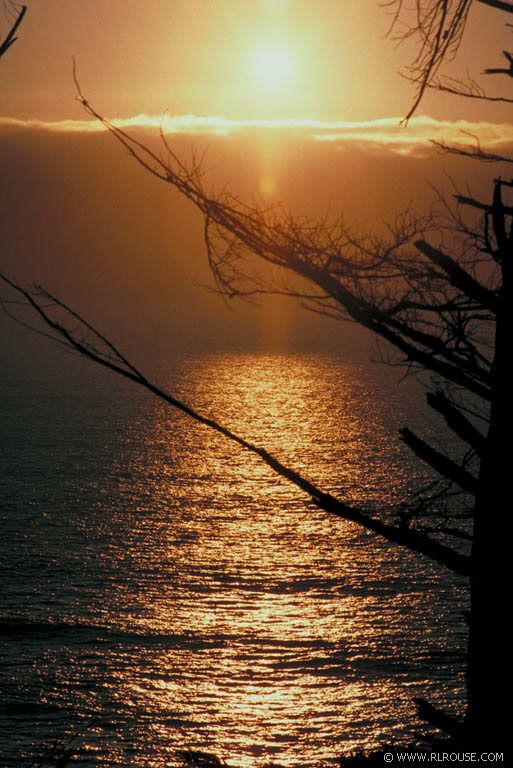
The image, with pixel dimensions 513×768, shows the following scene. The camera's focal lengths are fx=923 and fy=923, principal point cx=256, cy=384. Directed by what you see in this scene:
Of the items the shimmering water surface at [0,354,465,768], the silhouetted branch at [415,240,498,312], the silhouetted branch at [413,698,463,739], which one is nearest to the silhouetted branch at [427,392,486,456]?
the silhouetted branch at [415,240,498,312]

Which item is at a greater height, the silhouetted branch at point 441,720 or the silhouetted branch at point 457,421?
the silhouetted branch at point 457,421

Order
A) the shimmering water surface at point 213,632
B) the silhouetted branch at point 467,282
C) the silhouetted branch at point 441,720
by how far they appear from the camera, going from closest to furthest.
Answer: the silhouetted branch at point 441,720
the silhouetted branch at point 467,282
the shimmering water surface at point 213,632

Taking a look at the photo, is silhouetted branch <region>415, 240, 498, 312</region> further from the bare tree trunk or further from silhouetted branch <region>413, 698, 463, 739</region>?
silhouetted branch <region>413, 698, 463, 739</region>

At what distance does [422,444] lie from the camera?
333 cm

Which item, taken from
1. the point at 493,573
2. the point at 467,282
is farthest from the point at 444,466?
the point at 467,282

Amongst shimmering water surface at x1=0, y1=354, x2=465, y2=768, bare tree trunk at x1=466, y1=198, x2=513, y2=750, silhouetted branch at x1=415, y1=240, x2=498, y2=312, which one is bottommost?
bare tree trunk at x1=466, y1=198, x2=513, y2=750

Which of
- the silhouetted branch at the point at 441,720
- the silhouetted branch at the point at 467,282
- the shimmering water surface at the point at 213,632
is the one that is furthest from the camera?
the shimmering water surface at the point at 213,632

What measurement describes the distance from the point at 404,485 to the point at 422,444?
155m

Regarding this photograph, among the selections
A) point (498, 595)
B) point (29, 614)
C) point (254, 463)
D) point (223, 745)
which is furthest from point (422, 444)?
point (254, 463)

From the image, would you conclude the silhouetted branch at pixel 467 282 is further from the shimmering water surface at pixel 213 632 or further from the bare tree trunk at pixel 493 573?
the shimmering water surface at pixel 213 632

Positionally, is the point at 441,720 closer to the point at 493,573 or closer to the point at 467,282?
the point at 493,573

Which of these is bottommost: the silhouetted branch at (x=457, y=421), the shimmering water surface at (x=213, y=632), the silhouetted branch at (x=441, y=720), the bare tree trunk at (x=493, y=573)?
the silhouetted branch at (x=441, y=720)

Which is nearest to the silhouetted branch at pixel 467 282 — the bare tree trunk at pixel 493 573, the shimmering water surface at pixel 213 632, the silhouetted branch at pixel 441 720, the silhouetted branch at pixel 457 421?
the bare tree trunk at pixel 493 573

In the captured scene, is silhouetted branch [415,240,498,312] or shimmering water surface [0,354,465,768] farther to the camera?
shimmering water surface [0,354,465,768]
